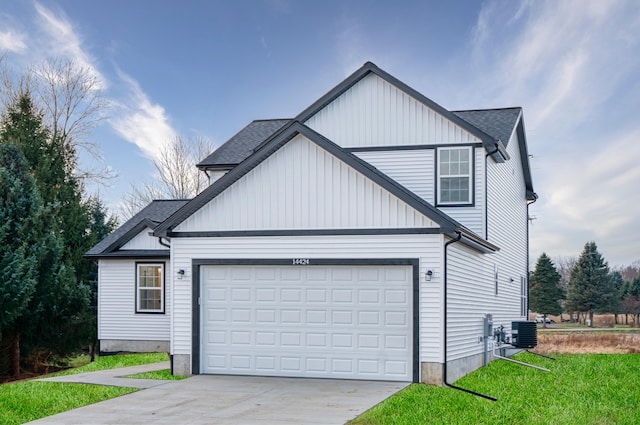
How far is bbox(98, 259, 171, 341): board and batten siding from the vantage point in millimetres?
22172

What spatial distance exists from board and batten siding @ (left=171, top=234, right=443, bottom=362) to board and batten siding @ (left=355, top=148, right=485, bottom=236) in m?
4.04

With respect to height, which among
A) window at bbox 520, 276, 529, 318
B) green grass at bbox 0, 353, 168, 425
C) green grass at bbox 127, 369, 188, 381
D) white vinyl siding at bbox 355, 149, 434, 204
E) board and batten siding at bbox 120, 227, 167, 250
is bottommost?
green grass at bbox 127, 369, 188, 381

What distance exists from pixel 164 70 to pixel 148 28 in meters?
3.12

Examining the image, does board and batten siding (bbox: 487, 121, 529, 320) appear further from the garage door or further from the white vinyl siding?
the garage door

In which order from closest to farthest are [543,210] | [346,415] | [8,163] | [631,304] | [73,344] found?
[346,415], [8,163], [73,344], [543,210], [631,304]

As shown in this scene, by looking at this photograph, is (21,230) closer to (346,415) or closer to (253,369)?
(253,369)

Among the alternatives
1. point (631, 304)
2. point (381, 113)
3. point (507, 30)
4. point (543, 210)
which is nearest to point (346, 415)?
point (381, 113)

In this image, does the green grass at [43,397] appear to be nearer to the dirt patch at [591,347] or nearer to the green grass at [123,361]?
the green grass at [123,361]

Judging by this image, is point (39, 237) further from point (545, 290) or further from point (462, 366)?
point (545, 290)

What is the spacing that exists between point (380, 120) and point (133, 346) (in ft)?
35.9

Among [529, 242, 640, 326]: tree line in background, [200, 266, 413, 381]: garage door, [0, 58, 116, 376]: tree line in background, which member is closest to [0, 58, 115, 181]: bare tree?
[0, 58, 116, 376]: tree line in background

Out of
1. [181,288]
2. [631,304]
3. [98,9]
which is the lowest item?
[631,304]

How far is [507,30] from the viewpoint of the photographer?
72.1 feet

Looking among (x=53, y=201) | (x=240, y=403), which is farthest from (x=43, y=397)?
(x=53, y=201)
